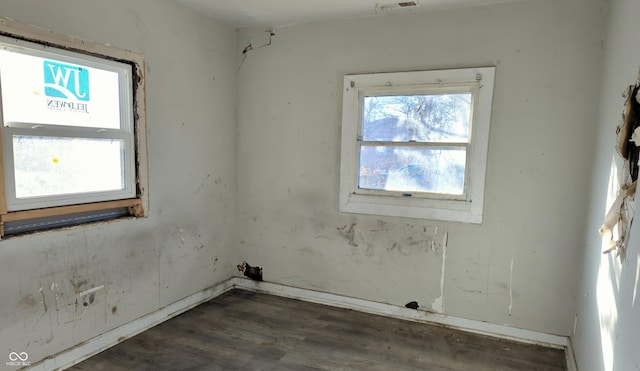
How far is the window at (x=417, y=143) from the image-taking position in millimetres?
2701

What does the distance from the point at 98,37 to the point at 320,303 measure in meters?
2.63

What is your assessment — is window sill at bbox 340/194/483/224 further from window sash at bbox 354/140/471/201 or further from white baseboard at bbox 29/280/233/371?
white baseboard at bbox 29/280/233/371

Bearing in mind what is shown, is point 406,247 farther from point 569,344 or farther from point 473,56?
point 473,56

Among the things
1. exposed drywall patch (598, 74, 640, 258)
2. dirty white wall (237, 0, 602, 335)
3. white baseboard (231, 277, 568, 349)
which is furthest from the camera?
white baseboard (231, 277, 568, 349)

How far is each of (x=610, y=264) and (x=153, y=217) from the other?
2781mm

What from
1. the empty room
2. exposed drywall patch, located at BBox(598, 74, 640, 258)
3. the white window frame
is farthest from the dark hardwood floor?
exposed drywall patch, located at BBox(598, 74, 640, 258)

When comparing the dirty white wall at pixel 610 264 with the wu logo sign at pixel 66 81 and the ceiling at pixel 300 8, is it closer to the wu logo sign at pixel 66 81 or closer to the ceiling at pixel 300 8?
the ceiling at pixel 300 8

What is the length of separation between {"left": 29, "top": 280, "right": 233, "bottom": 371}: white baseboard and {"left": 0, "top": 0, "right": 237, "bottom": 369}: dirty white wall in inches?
1.7

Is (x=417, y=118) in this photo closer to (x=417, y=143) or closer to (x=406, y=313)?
(x=417, y=143)

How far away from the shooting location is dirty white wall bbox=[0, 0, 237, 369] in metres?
2.04

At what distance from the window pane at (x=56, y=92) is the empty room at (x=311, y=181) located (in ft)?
0.04

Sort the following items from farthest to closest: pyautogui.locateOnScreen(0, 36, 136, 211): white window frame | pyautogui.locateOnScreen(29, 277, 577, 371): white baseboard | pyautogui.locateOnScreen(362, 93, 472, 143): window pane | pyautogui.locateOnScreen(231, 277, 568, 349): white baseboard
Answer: pyautogui.locateOnScreen(362, 93, 472, 143): window pane → pyautogui.locateOnScreen(231, 277, 568, 349): white baseboard → pyautogui.locateOnScreen(29, 277, 577, 371): white baseboard → pyautogui.locateOnScreen(0, 36, 136, 211): white window frame

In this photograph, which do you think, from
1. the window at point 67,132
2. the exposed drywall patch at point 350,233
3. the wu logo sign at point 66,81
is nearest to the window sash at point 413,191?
the exposed drywall patch at point 350,233

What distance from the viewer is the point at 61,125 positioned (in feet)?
7.06
